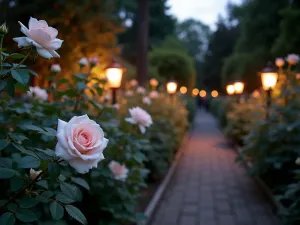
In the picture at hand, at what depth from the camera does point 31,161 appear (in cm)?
163

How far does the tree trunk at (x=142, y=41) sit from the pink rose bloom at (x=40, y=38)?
41.0ft

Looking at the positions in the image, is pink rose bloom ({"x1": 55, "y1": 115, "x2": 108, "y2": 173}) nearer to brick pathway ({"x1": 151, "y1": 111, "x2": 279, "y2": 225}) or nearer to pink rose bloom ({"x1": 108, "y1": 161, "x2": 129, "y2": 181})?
pink rose bloom ({"x1": 108, "y1": 161, "x2": 129, "y2": 181})

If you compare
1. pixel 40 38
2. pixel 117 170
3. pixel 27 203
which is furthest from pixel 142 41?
pixel 27 203

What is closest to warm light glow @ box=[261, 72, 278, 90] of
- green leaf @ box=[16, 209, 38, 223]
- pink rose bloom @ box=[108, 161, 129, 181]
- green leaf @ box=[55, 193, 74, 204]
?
pink rose bloom @ box=[108, 161, 129, 181]

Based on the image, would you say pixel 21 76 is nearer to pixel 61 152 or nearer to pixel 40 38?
pixel 40 38

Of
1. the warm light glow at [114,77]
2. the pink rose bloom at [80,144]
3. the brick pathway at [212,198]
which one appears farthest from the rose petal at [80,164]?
the warm light glow at [114,77]

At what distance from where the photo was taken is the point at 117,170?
3266 mm

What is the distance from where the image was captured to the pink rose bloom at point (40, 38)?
5.46 feet

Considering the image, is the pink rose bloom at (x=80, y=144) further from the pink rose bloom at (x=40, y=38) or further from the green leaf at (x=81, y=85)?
the green leaf at (x=81, y=85)

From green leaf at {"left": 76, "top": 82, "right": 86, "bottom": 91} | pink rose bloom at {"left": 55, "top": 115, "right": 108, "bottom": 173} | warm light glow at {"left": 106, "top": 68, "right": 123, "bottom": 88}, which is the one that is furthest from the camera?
warm light glow at {"left": 106, "top": 68, "right": 123, "bottom": 88}

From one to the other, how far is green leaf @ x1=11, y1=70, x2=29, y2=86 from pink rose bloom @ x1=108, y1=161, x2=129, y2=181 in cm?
168

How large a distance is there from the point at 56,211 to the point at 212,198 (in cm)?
467

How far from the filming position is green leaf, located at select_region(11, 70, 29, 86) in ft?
5.40

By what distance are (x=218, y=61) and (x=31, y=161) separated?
5368 centimetres
